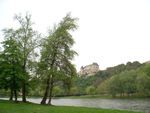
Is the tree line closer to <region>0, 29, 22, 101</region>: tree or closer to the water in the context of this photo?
<region>0, 29, 22, 101</region>: tree

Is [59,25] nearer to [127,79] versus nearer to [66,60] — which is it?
[66,60]

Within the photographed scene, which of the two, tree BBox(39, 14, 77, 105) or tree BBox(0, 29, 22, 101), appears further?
tree BBox(39, 14, 77, 105)

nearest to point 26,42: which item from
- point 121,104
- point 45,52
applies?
point 45,52

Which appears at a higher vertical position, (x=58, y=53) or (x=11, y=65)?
(x=58, y=53)

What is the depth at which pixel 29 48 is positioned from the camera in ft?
159

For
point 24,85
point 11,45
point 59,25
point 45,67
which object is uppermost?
point 59,25

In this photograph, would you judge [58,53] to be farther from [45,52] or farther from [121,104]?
[121,104]

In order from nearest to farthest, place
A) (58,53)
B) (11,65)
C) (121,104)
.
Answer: (11,65), (58,53), (121,104)

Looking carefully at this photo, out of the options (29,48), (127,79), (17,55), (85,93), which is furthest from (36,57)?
(85,93)

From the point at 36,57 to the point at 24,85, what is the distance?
5473mm

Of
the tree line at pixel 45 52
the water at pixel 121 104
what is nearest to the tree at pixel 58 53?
the tree line at pixel 45 52

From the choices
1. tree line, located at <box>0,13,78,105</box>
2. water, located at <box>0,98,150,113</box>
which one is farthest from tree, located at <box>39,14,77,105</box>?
water, located at <box>0,98,150,113</box>

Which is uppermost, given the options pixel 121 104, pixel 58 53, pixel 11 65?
pixel 58 53

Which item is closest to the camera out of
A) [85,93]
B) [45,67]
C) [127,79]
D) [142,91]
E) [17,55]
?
[17,55]
